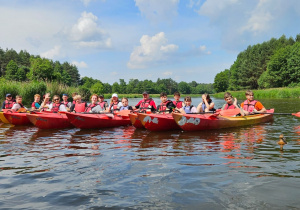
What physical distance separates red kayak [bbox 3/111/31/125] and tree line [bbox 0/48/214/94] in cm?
1000

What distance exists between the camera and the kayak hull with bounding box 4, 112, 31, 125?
10.8m

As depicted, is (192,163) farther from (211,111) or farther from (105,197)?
(211,111)

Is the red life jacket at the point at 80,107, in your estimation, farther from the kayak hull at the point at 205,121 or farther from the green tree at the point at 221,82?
the green tree at the point at 221,82

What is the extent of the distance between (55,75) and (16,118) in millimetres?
39741

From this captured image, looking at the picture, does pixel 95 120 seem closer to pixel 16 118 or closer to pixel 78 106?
pixel 78 106

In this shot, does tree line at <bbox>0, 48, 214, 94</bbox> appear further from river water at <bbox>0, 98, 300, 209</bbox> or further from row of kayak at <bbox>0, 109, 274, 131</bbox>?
river water at <bbox>0, 98, 300, 209</bbox>

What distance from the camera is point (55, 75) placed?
4862 centimetres

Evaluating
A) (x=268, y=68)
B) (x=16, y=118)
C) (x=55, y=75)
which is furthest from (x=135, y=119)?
(x=268, y=68)

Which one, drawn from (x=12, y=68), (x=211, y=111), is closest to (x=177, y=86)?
(x=12, y=68)

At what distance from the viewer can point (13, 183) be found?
4.11 metres

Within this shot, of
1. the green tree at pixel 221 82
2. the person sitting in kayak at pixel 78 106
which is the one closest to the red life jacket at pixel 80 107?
the person sitting in kayak at pixel 78 106

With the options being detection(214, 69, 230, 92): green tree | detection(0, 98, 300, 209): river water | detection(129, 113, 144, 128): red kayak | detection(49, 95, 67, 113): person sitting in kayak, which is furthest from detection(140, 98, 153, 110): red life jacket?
detection(214, 69, 230, 92): green tree

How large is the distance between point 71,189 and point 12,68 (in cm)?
6705

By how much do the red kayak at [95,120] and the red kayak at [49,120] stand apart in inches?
32.5
